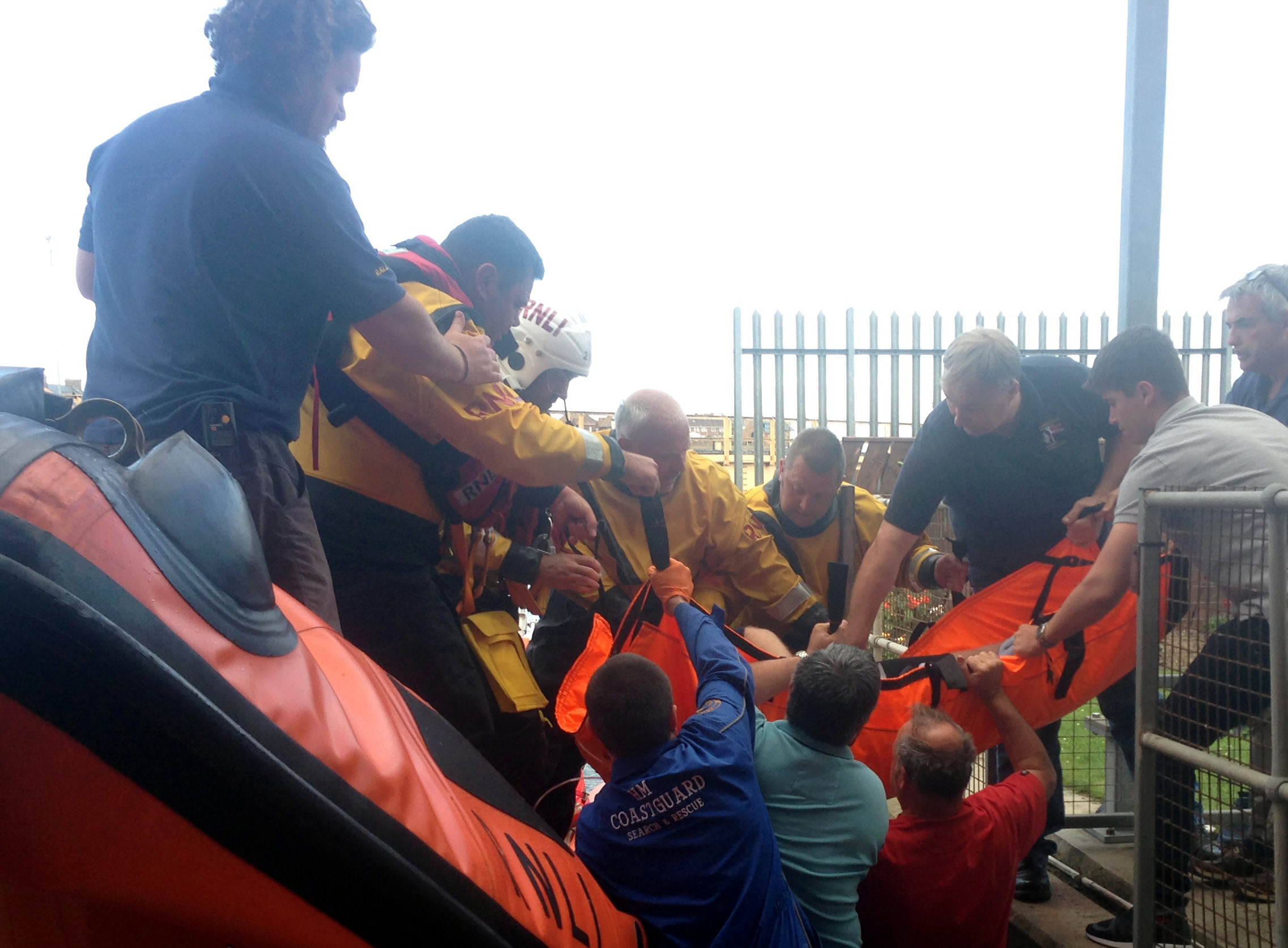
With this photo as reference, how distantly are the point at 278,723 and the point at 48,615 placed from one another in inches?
9.5

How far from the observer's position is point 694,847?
6.66 feet

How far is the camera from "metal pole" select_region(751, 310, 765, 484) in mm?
9727

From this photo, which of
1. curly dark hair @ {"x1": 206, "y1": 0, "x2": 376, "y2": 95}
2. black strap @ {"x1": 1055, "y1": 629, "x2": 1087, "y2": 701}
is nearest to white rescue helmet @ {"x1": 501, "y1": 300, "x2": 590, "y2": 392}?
curly dark hair @ {"x1": 206, "y1": 0, "x2": 376, "y2": 95}

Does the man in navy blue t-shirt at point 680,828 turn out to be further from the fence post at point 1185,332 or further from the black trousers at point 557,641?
the fence post at point 1185,332

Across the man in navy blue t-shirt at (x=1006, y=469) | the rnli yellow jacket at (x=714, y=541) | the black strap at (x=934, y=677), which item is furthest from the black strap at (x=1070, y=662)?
the rnli yellow jacket at (x=714, y=541)

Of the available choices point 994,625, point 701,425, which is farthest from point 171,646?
point 701,425

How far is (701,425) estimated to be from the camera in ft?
50.1

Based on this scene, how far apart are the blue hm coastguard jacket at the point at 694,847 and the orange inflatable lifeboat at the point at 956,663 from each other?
588 mm

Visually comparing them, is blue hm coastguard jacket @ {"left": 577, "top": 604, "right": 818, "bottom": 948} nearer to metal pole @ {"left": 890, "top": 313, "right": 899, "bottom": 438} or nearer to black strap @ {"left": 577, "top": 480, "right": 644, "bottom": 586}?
black strap @ {"left": 577, "top": 480, "right": 644, "bottom": 586}

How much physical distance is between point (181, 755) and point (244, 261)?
1273 millimetres

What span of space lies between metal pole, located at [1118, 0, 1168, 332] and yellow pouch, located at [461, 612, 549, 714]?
3.65 metres

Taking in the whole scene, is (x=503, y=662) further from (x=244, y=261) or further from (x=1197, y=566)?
(x=1197, y=566)

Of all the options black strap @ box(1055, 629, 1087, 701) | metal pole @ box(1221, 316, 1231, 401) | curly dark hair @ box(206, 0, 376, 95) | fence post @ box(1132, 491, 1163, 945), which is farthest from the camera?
metal pole @ box(1221, 316, 1231, 401)

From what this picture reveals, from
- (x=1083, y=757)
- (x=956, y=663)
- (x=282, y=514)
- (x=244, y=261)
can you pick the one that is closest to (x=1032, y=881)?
(x=956, y=663)
